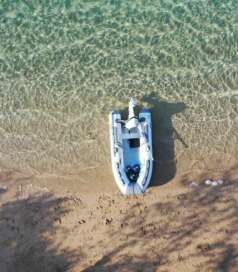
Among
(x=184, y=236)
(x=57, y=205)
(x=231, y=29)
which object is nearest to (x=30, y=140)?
(x=57, y=205)

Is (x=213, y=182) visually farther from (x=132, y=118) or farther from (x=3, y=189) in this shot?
(x=3, y=189)

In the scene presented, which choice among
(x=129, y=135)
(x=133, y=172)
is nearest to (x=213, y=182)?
(x=133, y=172)

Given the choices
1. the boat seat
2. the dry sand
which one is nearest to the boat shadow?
the dry sand

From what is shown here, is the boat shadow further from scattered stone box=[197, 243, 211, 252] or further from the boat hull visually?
scattered stone box=[197, 243, 211, 252]

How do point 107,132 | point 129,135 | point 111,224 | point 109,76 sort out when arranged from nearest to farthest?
point 111,224
point 129,135
point 107,132
point 109,76

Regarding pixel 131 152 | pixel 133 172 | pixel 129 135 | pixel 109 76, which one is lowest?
pixel 133 172

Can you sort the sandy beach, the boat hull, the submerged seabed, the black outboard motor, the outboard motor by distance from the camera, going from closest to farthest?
1. the sandy beach
2. the boat hull
3. the outboard motor
4. the black outboard motor
5. the submerged seabed

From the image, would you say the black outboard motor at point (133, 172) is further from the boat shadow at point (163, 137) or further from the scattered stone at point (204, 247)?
the scattered stone at point (204, 247)
